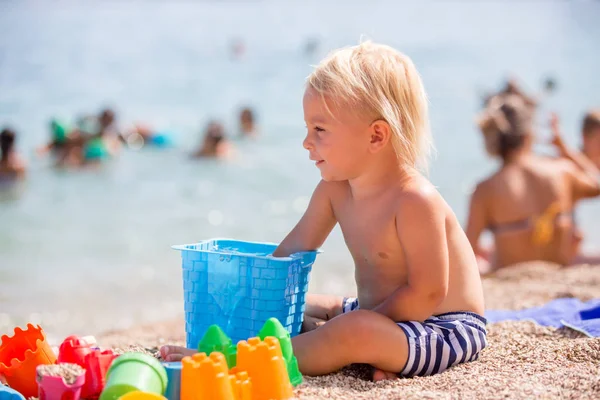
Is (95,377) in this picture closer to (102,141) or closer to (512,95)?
(512,95)

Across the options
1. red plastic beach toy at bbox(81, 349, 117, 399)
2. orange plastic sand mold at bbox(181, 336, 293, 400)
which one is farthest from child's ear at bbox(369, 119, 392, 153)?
red plastic beach toy at bbox(81, 349, 117, 399)

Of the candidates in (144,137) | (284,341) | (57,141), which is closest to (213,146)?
(144,137)

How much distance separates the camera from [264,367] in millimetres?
2176

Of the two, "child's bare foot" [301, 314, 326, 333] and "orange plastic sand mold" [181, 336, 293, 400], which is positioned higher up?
"orange plastic sand mold" [181, 336, 293, 400]

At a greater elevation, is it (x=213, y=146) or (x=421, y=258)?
(x=213, y=146)

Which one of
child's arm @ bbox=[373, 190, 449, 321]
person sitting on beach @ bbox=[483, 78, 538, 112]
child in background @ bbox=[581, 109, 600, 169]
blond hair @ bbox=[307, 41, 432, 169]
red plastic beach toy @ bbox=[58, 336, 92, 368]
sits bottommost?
red plastic beach toy @ bbox=[58, 336, 92, 368]

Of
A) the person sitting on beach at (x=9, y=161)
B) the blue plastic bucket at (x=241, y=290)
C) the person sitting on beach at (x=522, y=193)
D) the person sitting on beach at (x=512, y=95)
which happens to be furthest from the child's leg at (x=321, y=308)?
the person sitting on beach at (x=9, y=161)

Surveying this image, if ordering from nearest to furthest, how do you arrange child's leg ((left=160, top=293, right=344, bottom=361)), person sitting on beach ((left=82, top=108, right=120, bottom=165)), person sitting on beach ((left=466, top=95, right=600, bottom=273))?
child's leg ((left=160, top=293, right=344, bottom=361)), person sitting on beach ((left=466, top=95, right=600, bottom=273)), person sitting on beach ((left=82, top=108, right=120, bottom=165))

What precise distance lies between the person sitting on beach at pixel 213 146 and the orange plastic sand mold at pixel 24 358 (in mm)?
9080

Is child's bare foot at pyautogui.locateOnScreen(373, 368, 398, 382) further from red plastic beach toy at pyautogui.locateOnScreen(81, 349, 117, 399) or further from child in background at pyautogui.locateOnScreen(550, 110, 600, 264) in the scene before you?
child in background at pyautogui.locateOnScreen(550, 110, 600, 264)

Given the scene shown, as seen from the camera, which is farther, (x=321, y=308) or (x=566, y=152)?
(x=566, y=152)

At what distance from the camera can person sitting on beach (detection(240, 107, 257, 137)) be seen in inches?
528

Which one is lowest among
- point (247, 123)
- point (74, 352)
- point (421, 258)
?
point (74, 352)

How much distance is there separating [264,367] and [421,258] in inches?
28.2
